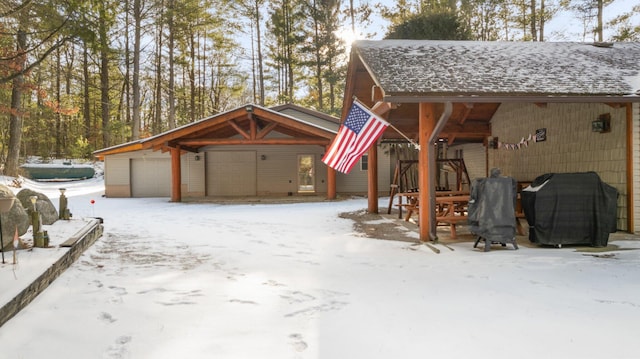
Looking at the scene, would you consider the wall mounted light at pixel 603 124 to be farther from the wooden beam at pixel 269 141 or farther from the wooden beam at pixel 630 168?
the wooden beam at pixel 269 141

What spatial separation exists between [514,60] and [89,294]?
8.27 meters

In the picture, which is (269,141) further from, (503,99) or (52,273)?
(52,273)

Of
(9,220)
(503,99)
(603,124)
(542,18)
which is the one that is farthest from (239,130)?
(542,18)

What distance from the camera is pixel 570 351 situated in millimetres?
2746

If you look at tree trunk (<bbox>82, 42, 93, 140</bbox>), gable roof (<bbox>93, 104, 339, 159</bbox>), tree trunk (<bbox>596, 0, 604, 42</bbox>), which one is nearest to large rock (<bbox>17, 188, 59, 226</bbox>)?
gable roof (<bbox>93, 104, 339, 159</bbox>)

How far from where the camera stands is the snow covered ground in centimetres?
286

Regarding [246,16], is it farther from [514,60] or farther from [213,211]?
[514,60]

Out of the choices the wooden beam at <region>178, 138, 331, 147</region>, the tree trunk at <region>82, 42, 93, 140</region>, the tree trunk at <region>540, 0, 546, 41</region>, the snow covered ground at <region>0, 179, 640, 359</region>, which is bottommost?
the snow covered ground at <region>0, 179, 640, 359</region>

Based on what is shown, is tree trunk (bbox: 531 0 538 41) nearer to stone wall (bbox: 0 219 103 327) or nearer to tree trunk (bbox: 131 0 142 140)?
tree trunk (bbox: 131 0 142 140)

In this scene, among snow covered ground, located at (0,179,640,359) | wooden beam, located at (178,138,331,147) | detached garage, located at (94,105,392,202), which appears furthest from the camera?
detached garage, located at (94,105,392,202)

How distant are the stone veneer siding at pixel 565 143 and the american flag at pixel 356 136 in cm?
376

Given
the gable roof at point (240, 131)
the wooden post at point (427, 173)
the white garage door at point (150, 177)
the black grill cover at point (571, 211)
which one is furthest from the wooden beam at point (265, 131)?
the black grill cover at point (571, 211)

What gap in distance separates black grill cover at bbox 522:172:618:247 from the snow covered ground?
0.33 metres

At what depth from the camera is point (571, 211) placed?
6230 millimetres
